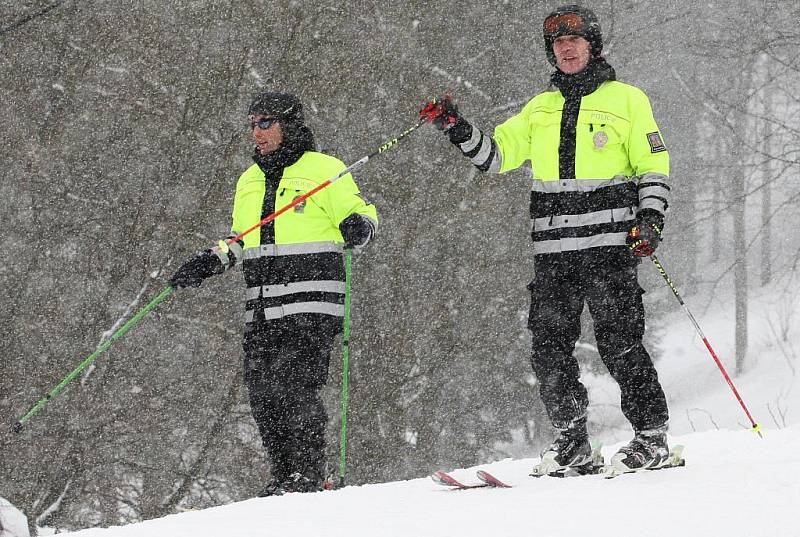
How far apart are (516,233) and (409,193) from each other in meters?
1.94

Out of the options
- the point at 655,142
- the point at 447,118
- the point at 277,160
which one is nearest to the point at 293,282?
the point at 277,160

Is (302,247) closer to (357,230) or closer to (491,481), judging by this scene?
(357,230)

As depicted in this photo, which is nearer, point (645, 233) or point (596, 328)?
point (645, 233)

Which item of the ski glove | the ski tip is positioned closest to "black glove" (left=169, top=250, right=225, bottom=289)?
the ski glove

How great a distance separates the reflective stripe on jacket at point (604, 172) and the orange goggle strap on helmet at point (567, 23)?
10.8 inches

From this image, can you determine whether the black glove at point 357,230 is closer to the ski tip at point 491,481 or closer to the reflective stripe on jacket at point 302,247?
the reflective stripe on jacket at point 302,247

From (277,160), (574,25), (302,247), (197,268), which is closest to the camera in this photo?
(574,25)

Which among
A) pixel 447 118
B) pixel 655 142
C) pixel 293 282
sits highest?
pixel 447 118

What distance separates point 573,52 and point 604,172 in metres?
0.53

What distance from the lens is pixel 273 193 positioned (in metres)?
5.18

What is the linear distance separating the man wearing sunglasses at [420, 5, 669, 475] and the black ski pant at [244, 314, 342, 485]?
122 cm

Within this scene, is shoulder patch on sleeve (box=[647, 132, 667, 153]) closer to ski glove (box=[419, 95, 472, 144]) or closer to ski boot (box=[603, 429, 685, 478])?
ski glove (box=[419, 95, 472, 144])

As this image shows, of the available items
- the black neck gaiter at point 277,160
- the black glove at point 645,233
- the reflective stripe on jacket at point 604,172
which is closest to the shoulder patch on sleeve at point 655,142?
the reflective stripe on jacket at point 604,172

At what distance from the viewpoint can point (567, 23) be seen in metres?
4.33
